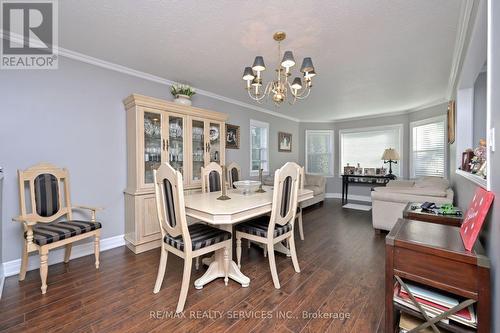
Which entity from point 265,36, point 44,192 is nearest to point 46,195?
point 44,192

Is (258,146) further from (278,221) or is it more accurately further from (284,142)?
(278,221)

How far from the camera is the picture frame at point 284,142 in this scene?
586 cm

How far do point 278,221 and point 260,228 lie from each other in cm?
19

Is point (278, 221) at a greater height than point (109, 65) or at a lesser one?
lesser

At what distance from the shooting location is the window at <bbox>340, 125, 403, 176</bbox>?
5715 millimetres

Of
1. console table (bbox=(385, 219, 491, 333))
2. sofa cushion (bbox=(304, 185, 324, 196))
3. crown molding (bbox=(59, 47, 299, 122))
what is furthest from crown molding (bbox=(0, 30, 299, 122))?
console table (bbox=(385, 219, 491, 333))

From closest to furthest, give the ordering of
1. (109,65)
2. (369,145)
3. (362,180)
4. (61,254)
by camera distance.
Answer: (61,254) < (109,65) < (362,180) < (369,145)

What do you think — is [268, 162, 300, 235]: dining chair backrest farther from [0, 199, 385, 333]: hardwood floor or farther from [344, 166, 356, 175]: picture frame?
[344, 166, 356, 175]: picture frame

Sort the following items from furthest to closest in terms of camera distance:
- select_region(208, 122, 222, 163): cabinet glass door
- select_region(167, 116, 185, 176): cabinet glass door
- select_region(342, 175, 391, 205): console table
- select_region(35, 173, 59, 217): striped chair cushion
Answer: select_region(342, 175, 391, 205): console table, select_region(208, 122, 222, 163): cabinet glass door, select_region(167, 116, 185, 176): cabinet glass door, select_region(35, 173, 59, 217): striped chair cushion

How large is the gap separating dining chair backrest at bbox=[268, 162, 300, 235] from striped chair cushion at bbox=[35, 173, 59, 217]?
7.56 feet

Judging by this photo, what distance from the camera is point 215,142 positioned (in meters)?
3.75

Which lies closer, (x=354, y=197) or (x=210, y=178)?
(x=210, y=178)

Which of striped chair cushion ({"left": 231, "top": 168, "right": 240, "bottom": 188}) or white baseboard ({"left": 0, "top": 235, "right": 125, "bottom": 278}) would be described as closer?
white baseboard ({"left": 0, "top": 235, "right": 125, "bottom": 278})

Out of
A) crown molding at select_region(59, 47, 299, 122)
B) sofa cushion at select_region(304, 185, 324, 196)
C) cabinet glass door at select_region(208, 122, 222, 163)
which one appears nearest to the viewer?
crown molding at select_region(59, 47, 299, 122)
